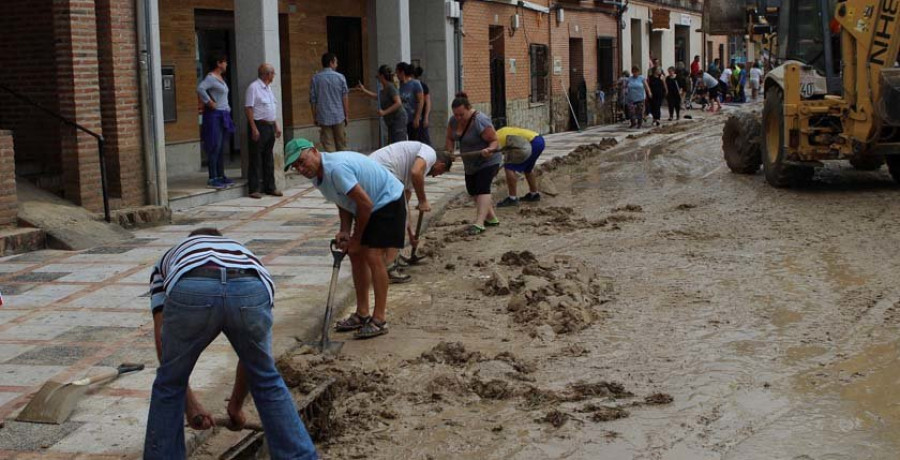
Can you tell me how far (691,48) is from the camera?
4472cm

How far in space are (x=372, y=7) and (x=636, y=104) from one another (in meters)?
9.82

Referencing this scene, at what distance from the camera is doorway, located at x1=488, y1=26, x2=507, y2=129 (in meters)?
25.5

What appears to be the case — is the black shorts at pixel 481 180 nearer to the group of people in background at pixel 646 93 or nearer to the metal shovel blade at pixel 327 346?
the metal shovel blade at pixel 327 346

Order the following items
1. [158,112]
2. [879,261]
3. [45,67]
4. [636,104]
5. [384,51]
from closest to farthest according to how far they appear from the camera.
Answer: [879,261] → [45,67] → [158,112] → [384,51] → [636,104]

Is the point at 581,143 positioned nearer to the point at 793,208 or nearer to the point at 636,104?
the point at 636,104

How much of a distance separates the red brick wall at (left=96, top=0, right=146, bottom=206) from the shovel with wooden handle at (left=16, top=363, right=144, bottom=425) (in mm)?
6859

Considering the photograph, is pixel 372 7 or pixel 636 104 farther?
pixel 636 104

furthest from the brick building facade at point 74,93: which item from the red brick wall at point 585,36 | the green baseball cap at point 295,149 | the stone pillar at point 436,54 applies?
the red brick wall at point 585,36

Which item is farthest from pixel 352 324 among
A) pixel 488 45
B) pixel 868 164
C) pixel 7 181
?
pixel 488 45

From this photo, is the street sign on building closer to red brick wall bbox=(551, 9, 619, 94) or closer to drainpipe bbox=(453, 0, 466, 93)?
red brick wall bbox=(551, 9, 619, 94)

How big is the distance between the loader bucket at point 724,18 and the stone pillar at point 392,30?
5.01 metres

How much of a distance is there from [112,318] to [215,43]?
10.8m

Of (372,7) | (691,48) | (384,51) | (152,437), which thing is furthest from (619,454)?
(691,48)

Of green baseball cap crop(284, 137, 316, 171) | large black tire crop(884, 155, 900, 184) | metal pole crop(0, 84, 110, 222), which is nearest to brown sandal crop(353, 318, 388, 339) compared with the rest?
green baseball cap crop(284, 137, 316, 171)
